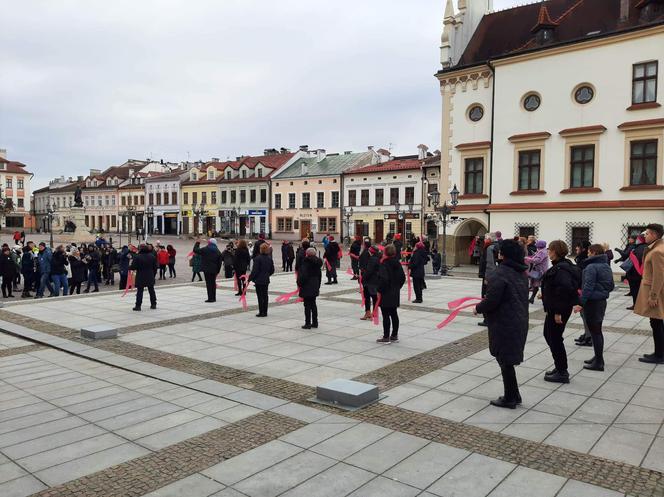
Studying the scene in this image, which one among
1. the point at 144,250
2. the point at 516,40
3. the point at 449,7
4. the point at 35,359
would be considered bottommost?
the point at 35,359

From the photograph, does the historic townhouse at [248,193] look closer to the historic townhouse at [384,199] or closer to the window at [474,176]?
the historic townhouse at [384,199]

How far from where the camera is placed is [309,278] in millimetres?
10875

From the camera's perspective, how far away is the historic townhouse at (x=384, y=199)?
49688 mm

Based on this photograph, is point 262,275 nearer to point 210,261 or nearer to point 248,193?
point 210,261

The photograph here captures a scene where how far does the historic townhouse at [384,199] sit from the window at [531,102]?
70.3 ft

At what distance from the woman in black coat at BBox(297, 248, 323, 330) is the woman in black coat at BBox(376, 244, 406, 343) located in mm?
1779

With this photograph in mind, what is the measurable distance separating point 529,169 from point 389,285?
64.0ft

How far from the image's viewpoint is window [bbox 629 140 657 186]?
22.8 meters

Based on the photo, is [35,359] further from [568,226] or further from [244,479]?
[568,226]

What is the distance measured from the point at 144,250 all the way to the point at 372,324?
588 centimetres

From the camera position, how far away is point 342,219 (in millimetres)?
56344

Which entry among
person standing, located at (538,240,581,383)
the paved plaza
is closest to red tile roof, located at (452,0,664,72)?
the paved plaza

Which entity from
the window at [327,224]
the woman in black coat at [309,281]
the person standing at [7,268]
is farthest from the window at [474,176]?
the window at [327,224]

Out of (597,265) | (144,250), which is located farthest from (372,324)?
(144,250)
